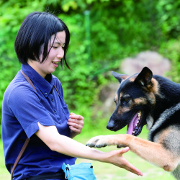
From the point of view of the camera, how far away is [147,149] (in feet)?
7.72

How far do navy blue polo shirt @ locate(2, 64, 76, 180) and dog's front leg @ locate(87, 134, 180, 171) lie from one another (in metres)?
0.42

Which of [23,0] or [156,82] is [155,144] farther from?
[23,0]

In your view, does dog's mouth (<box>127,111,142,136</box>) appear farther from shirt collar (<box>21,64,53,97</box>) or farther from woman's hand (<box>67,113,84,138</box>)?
shirt collar (<box>21,64,53,97</box>)

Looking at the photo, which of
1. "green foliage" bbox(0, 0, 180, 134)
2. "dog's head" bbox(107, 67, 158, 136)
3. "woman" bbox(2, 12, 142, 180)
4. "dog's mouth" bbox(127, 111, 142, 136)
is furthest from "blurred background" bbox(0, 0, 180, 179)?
Result: "woman" bbox(2, 12, 142, 180)

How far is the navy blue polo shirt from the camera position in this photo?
1.99 metres

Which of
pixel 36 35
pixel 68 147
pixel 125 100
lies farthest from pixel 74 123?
pixel 36 35

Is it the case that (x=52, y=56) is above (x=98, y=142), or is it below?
above

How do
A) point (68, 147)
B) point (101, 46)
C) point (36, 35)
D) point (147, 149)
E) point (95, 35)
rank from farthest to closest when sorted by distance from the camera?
point (101, 46) < point (95, 35) < point (147, 149) < point (36, 35) < point (68, 147)

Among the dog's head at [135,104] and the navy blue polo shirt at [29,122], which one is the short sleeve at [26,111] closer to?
the navy blue polo shirt at [29,122]

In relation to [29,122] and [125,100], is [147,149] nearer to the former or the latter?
[125,100]

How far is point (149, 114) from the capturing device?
2.78m

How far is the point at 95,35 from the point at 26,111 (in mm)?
7698

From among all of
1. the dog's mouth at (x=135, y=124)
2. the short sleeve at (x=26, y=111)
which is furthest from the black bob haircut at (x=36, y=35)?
the dog's mouth at (x=135, y=124)

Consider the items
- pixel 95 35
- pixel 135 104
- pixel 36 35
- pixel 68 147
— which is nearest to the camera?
pixel 68 147
